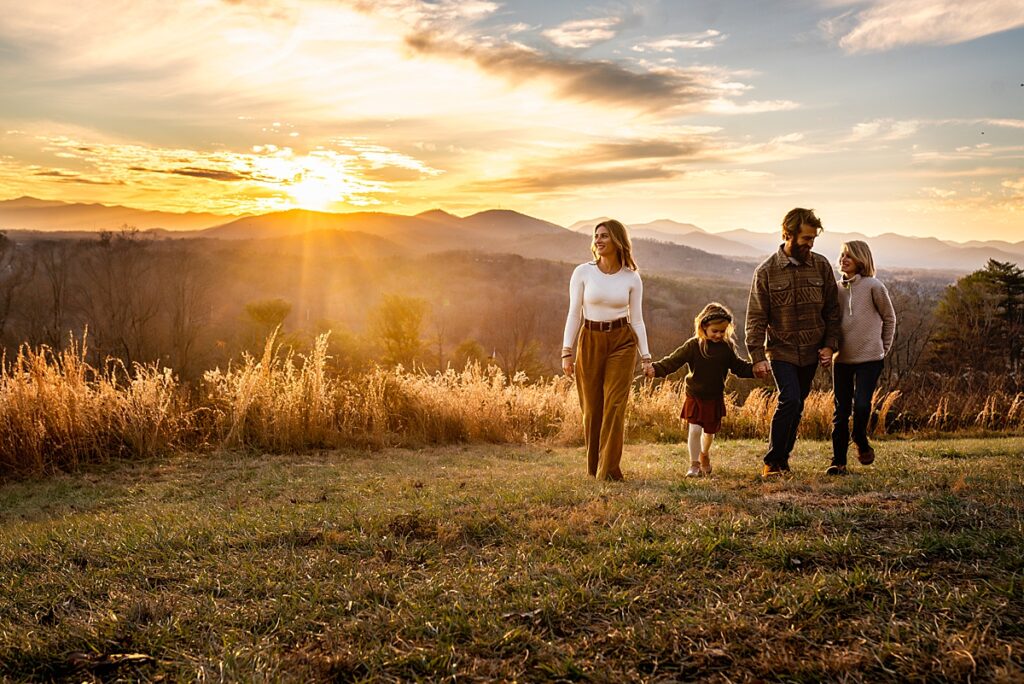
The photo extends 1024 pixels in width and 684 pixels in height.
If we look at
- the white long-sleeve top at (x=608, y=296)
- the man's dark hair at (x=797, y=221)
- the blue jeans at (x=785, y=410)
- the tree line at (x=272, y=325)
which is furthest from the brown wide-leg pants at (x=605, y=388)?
the tree line at (x=272, y=325)

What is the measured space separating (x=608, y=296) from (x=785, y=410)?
5.89 ft

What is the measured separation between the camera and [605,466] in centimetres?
622

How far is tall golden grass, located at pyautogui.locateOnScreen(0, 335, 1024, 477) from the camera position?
7.92 meters

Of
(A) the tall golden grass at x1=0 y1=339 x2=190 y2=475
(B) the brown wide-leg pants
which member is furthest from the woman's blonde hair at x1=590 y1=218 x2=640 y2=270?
(A) the tall golden grass at x1=0 y1=339 x2=190 y2=475

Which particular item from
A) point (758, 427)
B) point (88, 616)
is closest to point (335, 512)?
point (88, 616)

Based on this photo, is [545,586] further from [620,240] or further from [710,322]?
[710,322]

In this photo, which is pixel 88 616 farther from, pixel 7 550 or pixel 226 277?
pixel 226 277

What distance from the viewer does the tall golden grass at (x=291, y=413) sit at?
7.92m

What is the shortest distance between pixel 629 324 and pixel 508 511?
91.6 inches

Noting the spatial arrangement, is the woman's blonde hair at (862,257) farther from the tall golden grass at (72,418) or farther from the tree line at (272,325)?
the tall golden grass at (72,418)

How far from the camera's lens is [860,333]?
241 inches

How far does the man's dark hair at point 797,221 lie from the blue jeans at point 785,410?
1.12 meters

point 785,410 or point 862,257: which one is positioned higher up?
point 862,257

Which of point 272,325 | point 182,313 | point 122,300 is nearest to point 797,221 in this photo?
point 272,325
